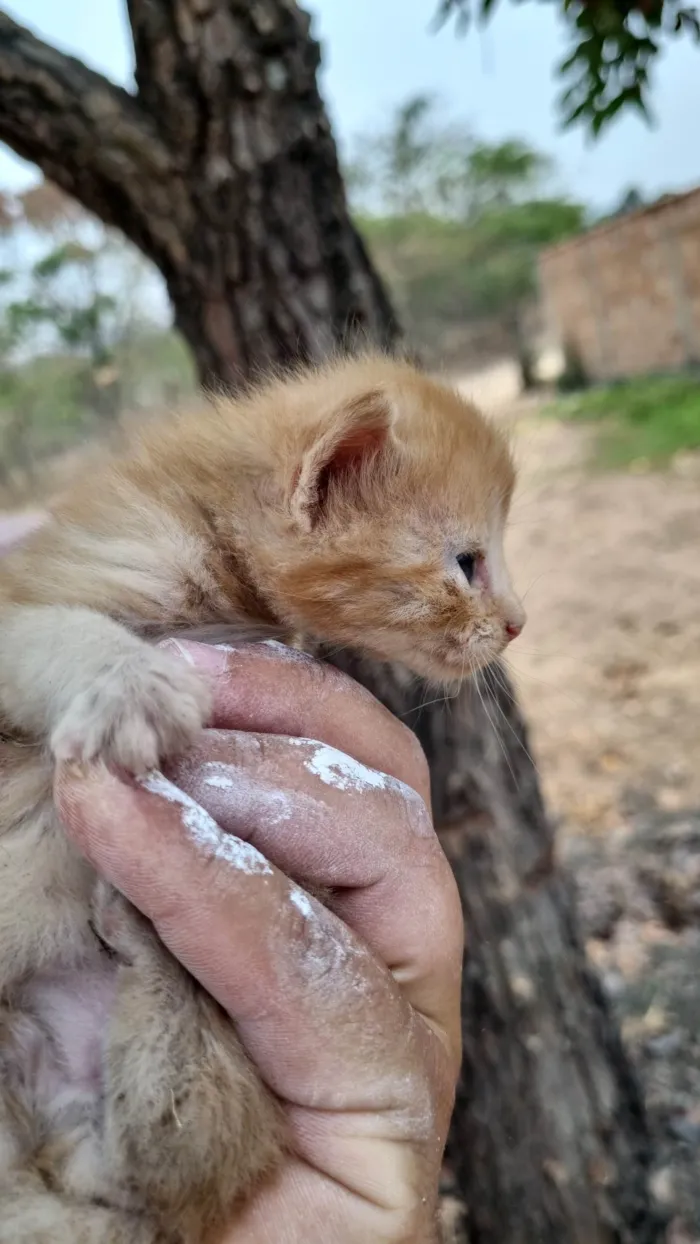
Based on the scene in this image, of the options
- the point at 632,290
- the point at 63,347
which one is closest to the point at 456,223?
the point at 632,290

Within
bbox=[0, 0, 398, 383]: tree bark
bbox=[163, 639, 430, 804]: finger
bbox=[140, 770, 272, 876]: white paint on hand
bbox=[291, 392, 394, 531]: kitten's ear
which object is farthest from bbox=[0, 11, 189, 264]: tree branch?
bbox=[140, 770, 272, 876]: white paint on hand

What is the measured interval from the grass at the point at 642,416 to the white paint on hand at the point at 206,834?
1014 centimetres

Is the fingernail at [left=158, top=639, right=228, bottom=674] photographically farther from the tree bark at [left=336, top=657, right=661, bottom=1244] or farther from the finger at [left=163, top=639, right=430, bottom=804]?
the tree bark at [left=336, top=657, right=661, bottom=1244]

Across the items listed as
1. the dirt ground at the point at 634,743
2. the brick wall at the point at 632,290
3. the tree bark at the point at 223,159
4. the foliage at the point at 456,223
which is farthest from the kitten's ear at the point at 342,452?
the foliage at the point at 456,223

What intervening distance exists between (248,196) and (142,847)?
6.08 ft

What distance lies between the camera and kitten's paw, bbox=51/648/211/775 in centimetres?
122

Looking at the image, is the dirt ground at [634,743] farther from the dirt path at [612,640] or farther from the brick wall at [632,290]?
the brick wall at [632,290]

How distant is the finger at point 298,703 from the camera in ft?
4.84

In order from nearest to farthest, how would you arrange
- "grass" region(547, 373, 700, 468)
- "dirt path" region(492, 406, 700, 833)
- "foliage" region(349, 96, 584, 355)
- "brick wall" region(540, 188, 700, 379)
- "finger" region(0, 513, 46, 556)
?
"finger" region(0, 513, 46, 556) < "dirt path" region(492, 406, 700, 833) < "grass" region(547, 373, 700, 468) < "brick wall" region(540, 188, 700, 379) < "foliage" region(349, 96, 584, 355)

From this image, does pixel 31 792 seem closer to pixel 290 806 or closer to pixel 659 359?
pixel 290 806

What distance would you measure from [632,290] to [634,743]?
38.1ft

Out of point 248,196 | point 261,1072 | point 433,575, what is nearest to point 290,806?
point 261,1072

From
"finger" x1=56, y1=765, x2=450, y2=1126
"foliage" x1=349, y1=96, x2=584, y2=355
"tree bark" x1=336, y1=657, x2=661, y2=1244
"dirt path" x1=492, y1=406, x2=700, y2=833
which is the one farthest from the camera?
"foliage" x1=349, y1=96, x2=584, y2=355

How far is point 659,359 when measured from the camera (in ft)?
47.5
